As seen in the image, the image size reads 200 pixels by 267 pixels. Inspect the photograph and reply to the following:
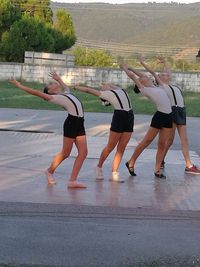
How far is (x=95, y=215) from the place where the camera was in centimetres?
739

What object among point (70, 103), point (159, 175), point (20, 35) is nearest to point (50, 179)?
point (70, 103)

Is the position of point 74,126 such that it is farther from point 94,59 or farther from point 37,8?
point 94,59

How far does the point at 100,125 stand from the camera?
17.5 meters

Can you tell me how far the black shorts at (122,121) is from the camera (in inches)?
372

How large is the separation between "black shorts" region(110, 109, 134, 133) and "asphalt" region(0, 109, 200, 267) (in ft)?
2.54

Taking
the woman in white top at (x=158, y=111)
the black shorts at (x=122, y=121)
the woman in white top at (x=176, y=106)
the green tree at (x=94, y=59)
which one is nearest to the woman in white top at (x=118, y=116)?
the black shorts at (x=122, y=121)

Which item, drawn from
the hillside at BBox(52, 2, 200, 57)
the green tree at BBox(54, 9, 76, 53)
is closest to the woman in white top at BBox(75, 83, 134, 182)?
the green tree at BBox(54, 9, 76, 53)

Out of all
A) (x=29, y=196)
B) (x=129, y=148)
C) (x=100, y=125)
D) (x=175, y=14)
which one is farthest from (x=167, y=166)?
(x=175, y=14)

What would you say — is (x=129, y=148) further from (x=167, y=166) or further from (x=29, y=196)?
(x=29, y=196)

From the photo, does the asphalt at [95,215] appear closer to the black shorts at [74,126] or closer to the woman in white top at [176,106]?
the woman in white top at [176,106]

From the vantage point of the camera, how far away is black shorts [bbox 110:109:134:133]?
9.46 m

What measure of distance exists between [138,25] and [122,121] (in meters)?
108

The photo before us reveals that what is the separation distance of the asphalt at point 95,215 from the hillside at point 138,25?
78612 millimetres

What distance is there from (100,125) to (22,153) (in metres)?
5.74
